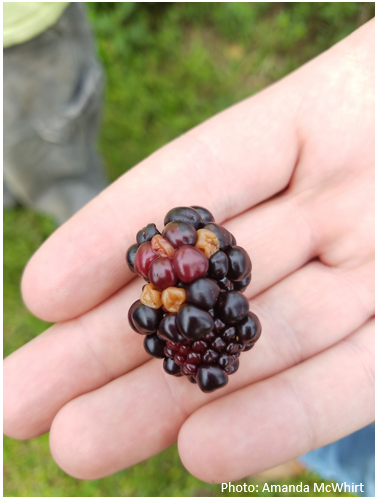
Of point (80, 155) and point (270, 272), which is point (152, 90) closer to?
point (80, 155)

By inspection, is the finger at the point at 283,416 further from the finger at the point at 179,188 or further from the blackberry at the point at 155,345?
the finger at the point at 179,188

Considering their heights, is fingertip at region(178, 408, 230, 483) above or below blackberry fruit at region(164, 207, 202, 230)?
below

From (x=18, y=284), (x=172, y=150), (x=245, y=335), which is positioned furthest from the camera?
(x=18, y=284)

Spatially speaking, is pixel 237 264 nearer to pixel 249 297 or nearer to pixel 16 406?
pixel 249 297

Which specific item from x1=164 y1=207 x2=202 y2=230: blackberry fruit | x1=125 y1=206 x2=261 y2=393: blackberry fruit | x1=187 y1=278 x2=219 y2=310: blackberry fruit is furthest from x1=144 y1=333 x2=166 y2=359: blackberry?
x1=164 y1=207 x2=202 y2=230: blackberry fruit

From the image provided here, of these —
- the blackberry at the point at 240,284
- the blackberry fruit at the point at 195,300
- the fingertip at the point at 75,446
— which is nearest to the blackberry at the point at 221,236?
the blackberry fruit at the point at 195,300

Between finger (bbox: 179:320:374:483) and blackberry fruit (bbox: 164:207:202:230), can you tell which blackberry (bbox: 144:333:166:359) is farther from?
blackberry fruit (bbox: 164:207:202:230)

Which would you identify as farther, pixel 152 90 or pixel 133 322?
pixel 152 90

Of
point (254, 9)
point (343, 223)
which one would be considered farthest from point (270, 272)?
point (254, 9)
